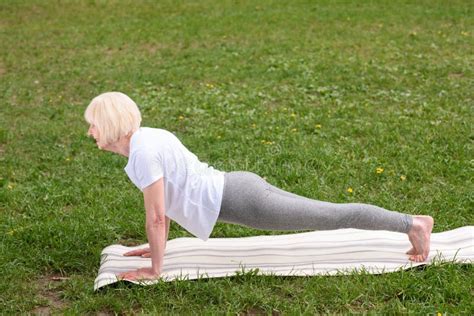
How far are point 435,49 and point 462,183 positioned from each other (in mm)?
5241

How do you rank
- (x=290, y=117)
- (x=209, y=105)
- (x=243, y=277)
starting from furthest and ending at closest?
(x=209, y=105) → (x=290, y=117) → (x=243, y=277)

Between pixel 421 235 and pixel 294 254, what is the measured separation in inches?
31.5

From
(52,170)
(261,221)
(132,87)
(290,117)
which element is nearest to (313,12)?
(132,87)

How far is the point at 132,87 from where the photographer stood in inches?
343

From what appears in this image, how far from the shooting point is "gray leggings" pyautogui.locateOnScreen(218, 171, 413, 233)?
3727 mm

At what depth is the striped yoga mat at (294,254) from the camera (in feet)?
12.7

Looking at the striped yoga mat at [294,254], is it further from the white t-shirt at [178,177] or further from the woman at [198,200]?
the white t-shirt at [178,177]

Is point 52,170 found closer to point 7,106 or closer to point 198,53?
point 7,106

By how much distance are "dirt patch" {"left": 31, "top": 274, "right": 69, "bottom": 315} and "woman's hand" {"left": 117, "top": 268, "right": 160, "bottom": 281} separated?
37 centimetres

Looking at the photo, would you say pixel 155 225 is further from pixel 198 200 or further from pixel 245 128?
pixel 245 128

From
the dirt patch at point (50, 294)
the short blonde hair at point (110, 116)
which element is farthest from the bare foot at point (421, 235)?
the dirt patch at point (50, 294)

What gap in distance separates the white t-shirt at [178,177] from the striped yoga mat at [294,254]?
1.07ft

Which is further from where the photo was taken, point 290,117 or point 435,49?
point 435,49

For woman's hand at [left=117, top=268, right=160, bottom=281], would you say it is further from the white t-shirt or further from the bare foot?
the bare foot
